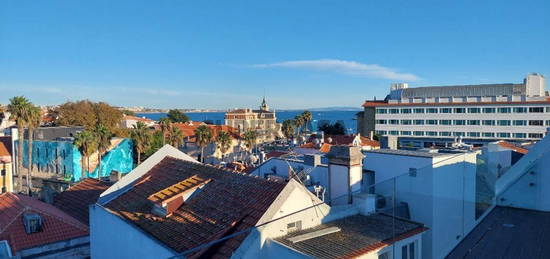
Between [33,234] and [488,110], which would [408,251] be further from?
[488,110]

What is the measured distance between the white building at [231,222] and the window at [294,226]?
0.02m

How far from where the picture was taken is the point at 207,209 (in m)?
10.8

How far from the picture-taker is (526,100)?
219 feet

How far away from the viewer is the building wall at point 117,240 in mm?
10258

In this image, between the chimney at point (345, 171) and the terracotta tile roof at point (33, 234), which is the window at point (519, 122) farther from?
the terracotta tile roof at point (33, 234)

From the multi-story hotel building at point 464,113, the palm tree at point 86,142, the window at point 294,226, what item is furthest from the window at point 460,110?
the window at point 294,226

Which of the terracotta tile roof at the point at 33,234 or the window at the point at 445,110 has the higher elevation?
the window at the point at 445,110

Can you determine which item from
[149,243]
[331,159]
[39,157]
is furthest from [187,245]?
[39,157]

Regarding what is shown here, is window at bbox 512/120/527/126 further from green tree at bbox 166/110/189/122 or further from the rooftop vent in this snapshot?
green tree at bbox 166/110/189/122

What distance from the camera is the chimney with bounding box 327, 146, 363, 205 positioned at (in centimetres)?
1055

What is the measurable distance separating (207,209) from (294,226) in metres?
3.25

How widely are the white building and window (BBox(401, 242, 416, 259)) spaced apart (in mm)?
26

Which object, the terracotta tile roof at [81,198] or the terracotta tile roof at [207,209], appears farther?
the terracotta tile roof at [81,198]

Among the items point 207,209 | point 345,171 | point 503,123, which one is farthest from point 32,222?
point 503,123
